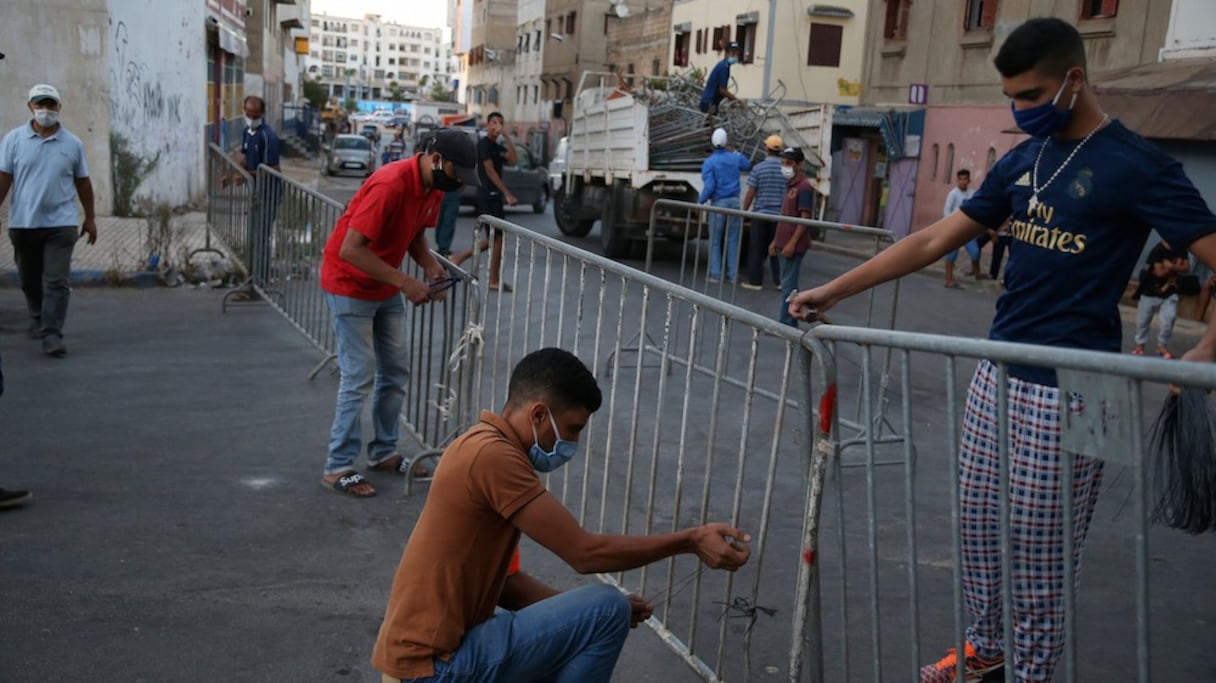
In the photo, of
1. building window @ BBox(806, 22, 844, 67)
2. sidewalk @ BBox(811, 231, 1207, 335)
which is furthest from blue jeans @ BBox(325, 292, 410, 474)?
building window @ BBox(806, 22, 844, 67)

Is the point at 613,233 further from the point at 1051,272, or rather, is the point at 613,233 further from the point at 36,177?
the point at 1051,272

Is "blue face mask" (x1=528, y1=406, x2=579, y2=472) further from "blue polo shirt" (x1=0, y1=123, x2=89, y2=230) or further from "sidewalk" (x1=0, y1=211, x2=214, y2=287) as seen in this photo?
"sidewalk" (x1=0, y1=211, x2=214, y2=287)

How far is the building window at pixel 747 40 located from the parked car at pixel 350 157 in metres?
13.7

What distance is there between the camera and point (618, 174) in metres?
17.3

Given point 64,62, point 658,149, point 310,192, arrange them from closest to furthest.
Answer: point 310,192, point 64,62, point 658,149

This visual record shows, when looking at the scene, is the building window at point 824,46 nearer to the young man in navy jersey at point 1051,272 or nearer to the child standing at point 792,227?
the child standing at point 792,227

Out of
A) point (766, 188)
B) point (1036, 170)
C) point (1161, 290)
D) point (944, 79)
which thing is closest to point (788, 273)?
point (766, 188)

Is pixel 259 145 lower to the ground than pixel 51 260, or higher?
higher

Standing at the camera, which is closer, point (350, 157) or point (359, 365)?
point (359, 365)

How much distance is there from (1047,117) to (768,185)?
35.1 feet

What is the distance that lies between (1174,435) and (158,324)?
8957 mm

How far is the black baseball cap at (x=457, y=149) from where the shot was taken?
17.7ft

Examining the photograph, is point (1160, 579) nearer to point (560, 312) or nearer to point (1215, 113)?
point (560, 312)

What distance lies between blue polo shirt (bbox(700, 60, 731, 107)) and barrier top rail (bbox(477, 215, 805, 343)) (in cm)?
1140
